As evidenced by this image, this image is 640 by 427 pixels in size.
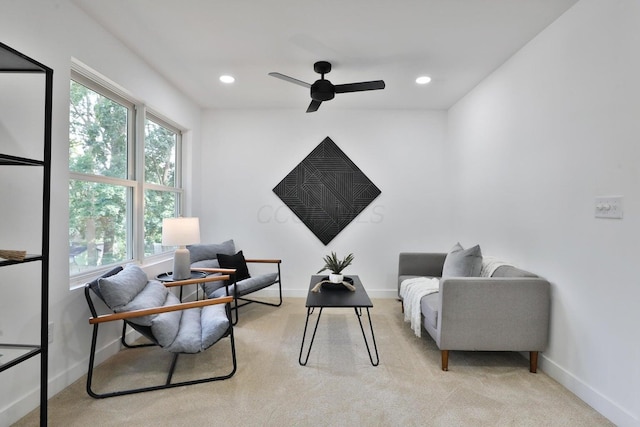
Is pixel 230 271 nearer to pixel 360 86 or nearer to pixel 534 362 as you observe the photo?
pixel 360 86

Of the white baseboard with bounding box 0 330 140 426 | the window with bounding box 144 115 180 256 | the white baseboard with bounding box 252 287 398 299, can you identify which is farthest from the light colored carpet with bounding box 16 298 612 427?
the white baseboard with bounding box 252 287 398 299

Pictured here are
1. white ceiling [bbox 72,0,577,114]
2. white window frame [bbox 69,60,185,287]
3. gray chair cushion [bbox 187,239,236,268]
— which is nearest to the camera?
white ceiling [bbox 72,0,577,114]

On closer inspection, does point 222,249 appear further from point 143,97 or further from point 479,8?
point 479,8

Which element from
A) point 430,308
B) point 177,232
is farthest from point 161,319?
point 430,308

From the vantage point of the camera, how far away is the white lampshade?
10.4ft

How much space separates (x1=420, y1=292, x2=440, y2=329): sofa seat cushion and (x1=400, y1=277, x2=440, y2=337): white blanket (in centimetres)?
6

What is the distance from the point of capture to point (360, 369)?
2.54 metres

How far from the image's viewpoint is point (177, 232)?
126 inches

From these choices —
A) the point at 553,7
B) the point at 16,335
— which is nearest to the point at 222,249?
the point at 16,335

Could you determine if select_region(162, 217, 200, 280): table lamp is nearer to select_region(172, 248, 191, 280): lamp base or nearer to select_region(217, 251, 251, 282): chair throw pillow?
select_region(172, 248, 191, 280): lamp base

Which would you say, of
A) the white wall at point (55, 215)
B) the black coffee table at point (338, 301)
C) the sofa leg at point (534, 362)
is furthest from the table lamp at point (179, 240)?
the sofa leg at point (534, 362)

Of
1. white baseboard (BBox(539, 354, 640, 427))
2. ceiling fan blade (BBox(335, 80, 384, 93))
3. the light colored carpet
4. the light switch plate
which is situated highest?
ceiling fan blade (BBox(335, 80, 384, 93))

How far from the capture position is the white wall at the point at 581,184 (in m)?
1.89

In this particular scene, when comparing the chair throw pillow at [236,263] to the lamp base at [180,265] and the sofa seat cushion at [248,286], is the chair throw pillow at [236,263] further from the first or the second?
the lamp base at [180,265]
